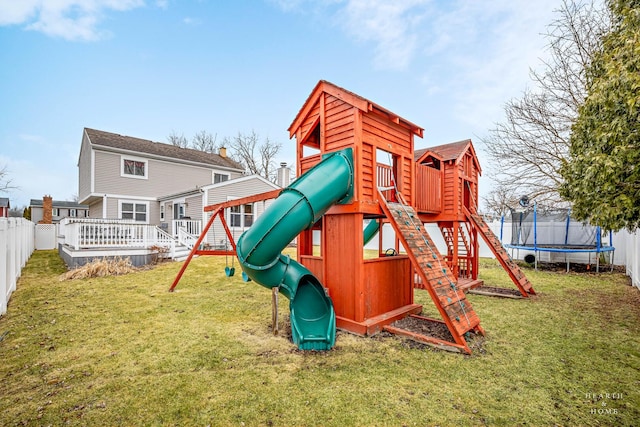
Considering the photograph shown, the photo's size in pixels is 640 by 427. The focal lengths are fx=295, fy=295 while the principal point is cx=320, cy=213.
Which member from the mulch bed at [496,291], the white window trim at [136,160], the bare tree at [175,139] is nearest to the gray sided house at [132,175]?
the white window trim at [136,160]

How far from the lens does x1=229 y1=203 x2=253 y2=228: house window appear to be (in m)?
16.7

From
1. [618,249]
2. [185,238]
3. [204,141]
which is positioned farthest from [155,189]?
[618,249]

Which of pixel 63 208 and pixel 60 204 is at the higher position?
pixel 60 204

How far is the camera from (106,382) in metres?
3.55

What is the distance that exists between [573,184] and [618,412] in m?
4.42

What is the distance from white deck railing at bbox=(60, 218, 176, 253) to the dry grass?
0.77 m

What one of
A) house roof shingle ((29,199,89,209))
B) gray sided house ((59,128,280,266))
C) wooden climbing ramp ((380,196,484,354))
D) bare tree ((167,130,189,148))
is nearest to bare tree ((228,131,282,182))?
bare tree ((167,130,189,148))

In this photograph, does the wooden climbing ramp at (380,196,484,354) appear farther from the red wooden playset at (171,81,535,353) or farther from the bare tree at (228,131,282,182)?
the bare tree at (228,131,282,182)

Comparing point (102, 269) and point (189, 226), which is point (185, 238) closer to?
point (189, 226)

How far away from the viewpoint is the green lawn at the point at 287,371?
9.75 ft

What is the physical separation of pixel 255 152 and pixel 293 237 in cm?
3254

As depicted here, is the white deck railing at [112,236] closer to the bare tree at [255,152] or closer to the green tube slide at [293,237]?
the green tube slide at [293,237]

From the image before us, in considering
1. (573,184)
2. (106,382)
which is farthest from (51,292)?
(573,184)

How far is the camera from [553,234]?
13227mm
